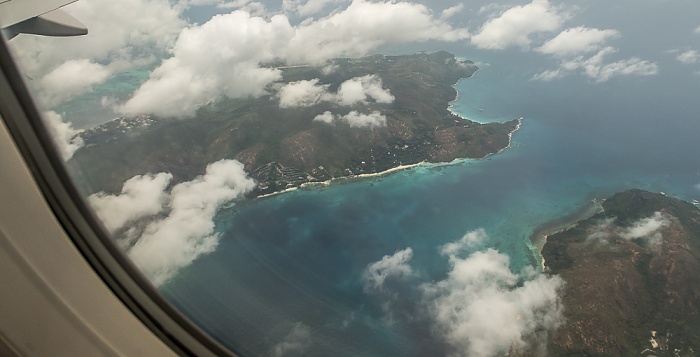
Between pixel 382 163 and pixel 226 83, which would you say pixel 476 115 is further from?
pixel 226 83

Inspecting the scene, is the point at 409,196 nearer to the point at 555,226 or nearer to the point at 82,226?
the point at 555,226

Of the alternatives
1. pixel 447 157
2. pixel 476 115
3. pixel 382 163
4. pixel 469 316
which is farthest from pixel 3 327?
pixel 476 115

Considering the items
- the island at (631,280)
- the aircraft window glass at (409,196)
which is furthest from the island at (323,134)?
the island at (631,280)

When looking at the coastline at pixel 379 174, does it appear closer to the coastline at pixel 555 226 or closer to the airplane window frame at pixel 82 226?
the coastline at pixel 555 226

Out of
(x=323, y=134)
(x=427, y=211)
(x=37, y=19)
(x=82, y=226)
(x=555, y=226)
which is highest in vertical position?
(x=37, y=19)

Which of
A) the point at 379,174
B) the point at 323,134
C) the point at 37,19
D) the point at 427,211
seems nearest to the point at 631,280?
the point at 427,211

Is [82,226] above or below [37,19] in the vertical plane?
below
